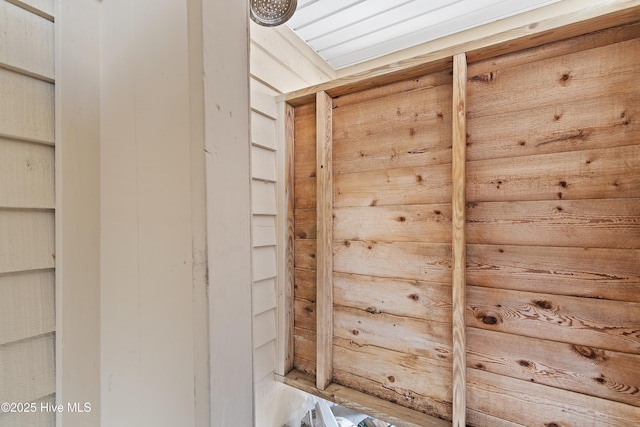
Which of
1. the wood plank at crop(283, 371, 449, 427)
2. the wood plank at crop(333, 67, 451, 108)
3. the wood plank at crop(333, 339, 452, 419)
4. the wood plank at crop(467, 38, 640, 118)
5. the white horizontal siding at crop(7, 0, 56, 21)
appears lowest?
the wood plank at crop(283, 371, 449, 427)

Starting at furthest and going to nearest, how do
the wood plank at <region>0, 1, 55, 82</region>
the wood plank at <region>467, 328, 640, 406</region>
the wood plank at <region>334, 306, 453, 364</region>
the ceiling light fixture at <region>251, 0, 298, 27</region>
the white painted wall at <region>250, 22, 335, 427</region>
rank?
1. the white painted wall at <region>250, 22, 335, 427</region>
2. the wood plank at <region>334, 306, 453, 364</region>
3. the ceiling light fixture at <region>251, 0, 298, 27</region>
4. the wood plank at <region>467, 328, 640, 406</region>
5. the wood plank at <region>0, 1, 55, 82</region>

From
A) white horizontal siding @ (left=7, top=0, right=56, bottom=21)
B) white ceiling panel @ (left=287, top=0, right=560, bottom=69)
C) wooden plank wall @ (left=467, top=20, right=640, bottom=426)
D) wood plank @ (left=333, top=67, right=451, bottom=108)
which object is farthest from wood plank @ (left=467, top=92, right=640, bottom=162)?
white horizontal siding @ (left=7, top=0, right=56, bottom=21)

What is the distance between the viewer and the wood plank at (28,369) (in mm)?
489

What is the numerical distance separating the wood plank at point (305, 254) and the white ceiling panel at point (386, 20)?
1.21 m

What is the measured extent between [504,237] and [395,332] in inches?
25.0

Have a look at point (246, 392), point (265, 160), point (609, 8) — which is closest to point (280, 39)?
point (265, 160)

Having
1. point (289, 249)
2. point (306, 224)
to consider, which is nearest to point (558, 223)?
point (306, 224)

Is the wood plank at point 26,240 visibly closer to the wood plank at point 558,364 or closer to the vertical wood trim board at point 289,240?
the vertical wood trim board at point 289,240

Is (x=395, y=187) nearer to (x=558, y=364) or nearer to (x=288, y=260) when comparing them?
(x=288, y=260)

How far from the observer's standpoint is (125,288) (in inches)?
19.6

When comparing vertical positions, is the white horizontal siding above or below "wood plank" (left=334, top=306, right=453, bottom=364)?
above

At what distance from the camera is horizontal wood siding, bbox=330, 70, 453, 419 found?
1.16m

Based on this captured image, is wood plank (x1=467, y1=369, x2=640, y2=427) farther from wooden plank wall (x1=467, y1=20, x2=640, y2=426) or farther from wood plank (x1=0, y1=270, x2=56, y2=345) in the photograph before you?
wood plank (x1=0, y1=270, x2=56, y2=345)

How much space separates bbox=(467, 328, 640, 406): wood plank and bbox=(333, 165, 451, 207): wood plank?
595mm
